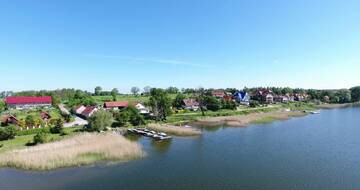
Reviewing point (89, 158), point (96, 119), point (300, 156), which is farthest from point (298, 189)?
point (96, 119)

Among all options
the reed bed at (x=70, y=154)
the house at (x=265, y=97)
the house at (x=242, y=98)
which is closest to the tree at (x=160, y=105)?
the reed bed at (x=70, y=154)

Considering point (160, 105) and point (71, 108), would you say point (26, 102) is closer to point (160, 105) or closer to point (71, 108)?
point (71, 108)

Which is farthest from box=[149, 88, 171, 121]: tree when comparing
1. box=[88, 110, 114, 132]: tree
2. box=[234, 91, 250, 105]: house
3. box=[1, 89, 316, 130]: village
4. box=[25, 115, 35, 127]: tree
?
box=[234, 91, 250, 105]: house

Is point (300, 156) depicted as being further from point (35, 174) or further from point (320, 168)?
point (35, 174)

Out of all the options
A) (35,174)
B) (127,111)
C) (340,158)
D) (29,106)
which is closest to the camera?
(35,174)

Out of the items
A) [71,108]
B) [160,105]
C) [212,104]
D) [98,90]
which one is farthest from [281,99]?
[98,90]

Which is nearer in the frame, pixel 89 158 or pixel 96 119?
pixel 89 158

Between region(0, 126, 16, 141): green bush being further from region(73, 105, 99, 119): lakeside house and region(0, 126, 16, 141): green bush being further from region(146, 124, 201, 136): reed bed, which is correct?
region(146, 124, 201, 136): reed bed
